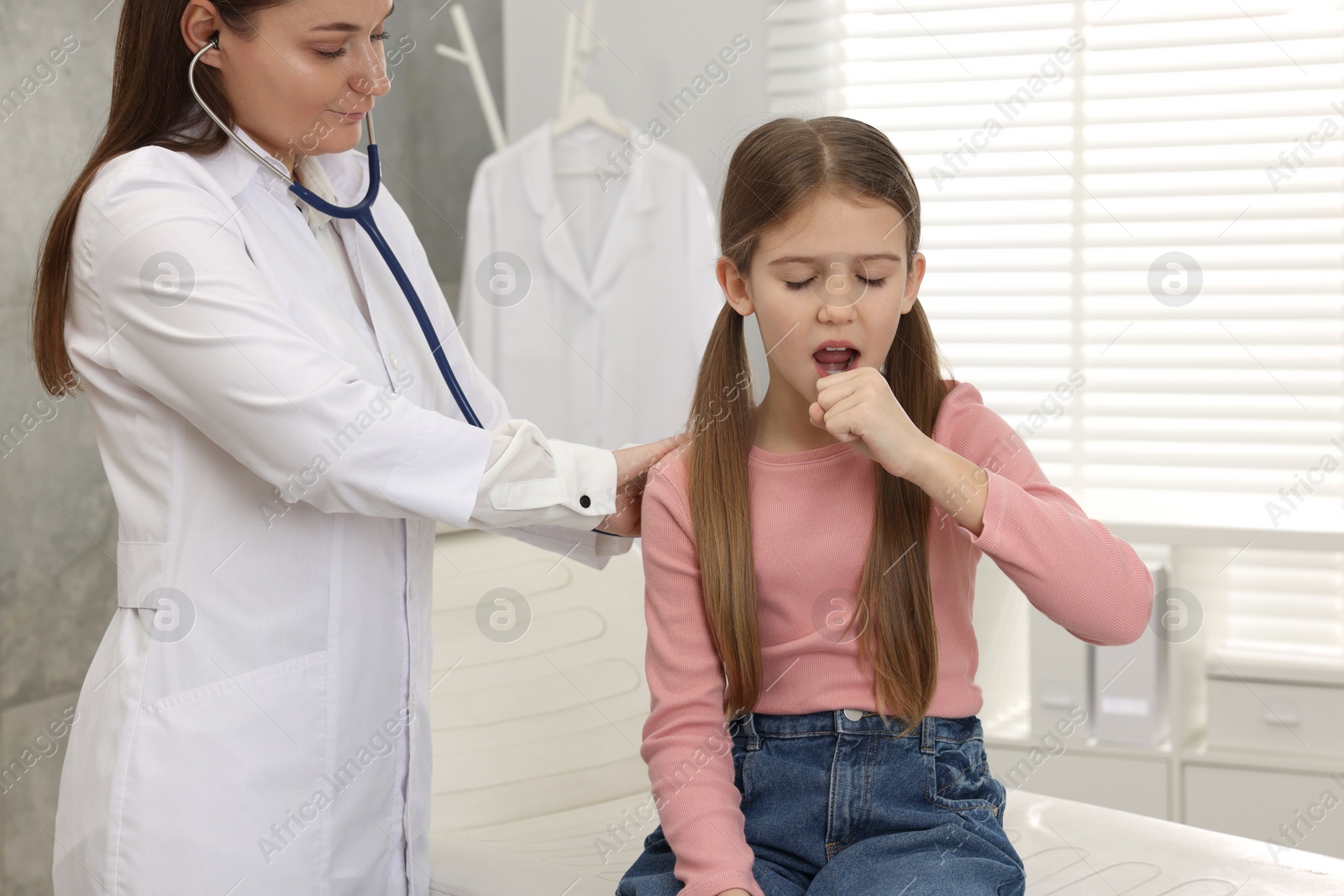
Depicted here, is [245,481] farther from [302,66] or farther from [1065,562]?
[1065,562]

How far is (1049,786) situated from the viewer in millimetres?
2311

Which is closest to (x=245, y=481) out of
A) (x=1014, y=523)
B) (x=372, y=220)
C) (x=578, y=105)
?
(x=372, y=220)

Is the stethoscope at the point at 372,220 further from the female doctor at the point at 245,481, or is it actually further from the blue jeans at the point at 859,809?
the blue jeans at the point at 859,809

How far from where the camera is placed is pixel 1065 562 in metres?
1.01

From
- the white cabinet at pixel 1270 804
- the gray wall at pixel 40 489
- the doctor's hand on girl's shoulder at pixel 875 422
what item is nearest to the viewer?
the doctor's hand on girl's shoulder at pixel 875 422

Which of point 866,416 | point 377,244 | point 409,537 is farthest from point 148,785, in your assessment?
point 866,416

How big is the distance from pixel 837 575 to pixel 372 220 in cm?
58

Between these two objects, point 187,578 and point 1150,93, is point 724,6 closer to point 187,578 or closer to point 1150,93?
point 1150,93

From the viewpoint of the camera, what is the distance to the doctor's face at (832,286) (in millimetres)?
1089


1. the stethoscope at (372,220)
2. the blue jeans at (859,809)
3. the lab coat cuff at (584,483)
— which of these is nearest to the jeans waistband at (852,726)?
the blue jeans at (859,809)

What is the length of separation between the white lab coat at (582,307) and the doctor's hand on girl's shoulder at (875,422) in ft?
5.12

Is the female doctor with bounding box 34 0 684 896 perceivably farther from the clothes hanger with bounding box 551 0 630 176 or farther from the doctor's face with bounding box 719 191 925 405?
the clothes hanger with bounding box 551 0 630 176

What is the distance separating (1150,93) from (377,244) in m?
1.81

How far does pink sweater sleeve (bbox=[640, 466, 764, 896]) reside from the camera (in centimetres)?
102
